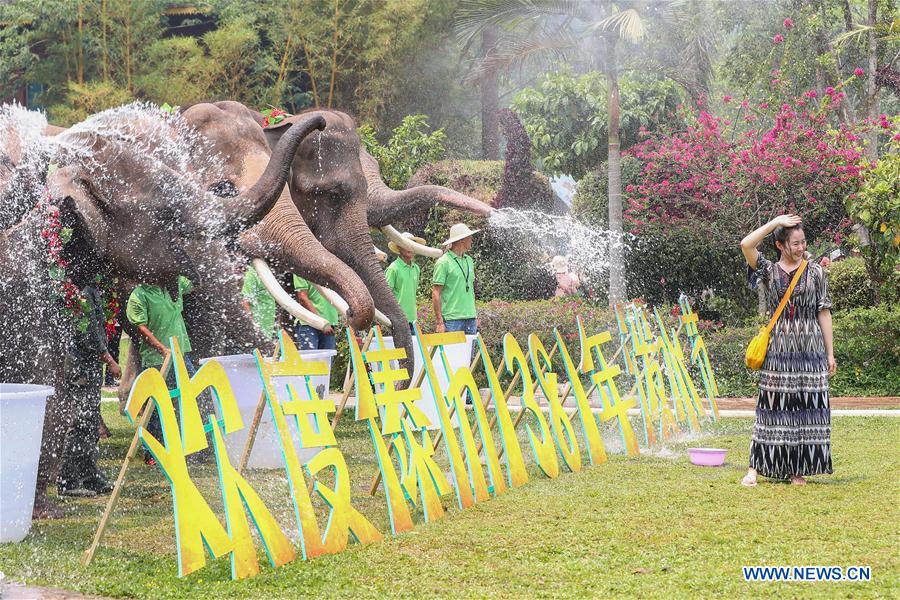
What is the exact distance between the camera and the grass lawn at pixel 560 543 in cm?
460

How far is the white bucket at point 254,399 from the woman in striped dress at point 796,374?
8.58 ft

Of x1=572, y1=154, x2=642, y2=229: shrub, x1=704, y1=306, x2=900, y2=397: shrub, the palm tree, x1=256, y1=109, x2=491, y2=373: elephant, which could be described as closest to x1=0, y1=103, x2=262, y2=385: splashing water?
x1=256, y1=109, x2=491, y2=373: elephant

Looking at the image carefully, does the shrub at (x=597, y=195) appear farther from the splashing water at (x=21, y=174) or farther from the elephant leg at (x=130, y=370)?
the splashing water at (x=21, y=174)

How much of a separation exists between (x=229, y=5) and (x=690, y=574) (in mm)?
22896

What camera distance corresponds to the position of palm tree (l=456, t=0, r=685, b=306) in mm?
15172

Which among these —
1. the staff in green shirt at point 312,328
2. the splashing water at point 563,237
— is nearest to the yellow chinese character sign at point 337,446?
the staff in green shirt at point 312,328

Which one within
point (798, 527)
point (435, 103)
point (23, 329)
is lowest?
point (798, 527)

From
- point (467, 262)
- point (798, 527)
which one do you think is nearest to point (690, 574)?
point (798, 527)

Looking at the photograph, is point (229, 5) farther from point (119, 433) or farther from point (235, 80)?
point (119, 433)

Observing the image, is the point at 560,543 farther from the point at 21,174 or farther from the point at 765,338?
the point at 21,174

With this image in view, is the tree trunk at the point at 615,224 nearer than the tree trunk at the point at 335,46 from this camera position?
Yes

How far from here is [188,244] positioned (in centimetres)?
694

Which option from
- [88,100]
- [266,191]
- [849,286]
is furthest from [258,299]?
[88,100]

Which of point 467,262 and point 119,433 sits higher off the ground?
point 467,262
